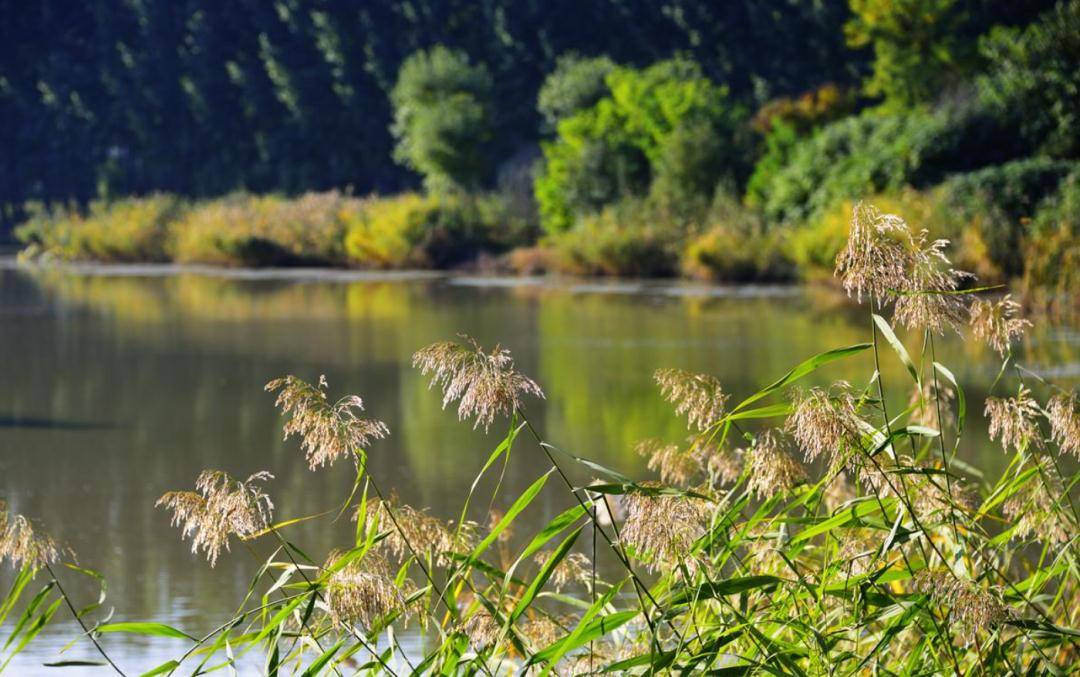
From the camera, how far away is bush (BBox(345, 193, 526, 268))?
81.2ft

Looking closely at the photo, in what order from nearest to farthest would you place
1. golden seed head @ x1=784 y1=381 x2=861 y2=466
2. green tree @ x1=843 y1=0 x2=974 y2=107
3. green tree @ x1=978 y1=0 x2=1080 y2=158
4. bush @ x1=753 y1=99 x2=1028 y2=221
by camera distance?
golden seed head @ x1=784 y1=381 x2=861 y2=466 → bush @ x1=753 y1=99 x2=1028 y2=221 → green tree @ x1=978 y1=0 x2=1080 y2=158 → green tree @ x1=843 y1=0 x2=974 y2=107

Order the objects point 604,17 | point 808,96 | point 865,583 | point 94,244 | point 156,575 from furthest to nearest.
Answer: point 604,17 < point 94,244 < point 808,96 < point 156,575 < point 865,583

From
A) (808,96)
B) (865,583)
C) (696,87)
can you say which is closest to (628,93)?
(696,87)

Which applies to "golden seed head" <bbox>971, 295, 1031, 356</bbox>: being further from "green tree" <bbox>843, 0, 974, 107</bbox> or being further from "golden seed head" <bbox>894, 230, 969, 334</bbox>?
"green tree" <bbox>843, 0, 974, 107</bbox>

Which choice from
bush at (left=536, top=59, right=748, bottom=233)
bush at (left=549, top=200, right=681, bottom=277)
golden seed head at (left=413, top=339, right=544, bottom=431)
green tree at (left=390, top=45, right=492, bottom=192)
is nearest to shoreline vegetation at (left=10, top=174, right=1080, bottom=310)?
bush at (left=549, top=200, right=681, bottom=277)

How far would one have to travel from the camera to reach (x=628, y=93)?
27453 mm

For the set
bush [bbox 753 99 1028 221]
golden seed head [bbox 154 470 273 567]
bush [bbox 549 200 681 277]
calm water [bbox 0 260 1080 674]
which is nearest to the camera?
golden seed head [bbox 154 470 273 567]

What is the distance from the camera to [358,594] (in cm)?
235

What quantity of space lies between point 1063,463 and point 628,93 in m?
21.1

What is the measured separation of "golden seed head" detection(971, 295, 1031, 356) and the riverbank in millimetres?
11828

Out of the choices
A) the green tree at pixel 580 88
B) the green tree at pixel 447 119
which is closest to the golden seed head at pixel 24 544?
the green tree at pixel 580 88

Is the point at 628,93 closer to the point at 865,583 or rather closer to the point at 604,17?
the point at 604,17

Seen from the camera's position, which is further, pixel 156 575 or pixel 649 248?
pixel 649 248

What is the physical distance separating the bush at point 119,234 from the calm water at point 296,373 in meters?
7.72
